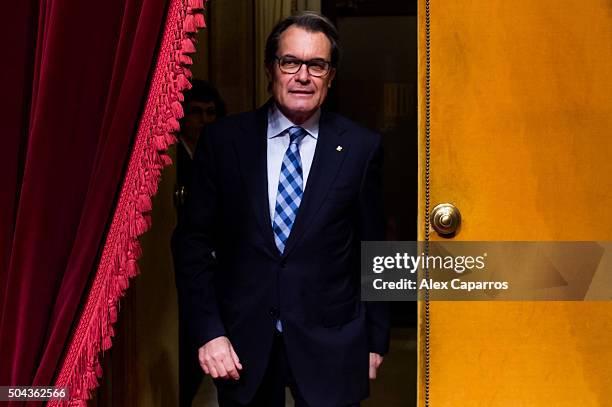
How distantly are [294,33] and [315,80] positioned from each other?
0.38 feet

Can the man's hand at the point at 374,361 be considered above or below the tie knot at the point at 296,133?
below

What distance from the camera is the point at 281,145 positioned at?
185cm

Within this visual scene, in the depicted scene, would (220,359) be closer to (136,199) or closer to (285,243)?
(285,243)

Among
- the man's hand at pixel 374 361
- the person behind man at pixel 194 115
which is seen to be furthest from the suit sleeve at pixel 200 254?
the person behind man at pixel 194 115

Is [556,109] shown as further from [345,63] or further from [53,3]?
[345,63]

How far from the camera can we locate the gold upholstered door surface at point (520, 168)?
190 centimetres

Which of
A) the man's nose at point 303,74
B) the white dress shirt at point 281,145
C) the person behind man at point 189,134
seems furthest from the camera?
the person behind man at point 189,134

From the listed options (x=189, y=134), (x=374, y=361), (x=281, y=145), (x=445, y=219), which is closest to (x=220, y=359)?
(x=374, y=361)

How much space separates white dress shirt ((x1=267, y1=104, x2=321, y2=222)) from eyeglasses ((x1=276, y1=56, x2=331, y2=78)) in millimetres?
127

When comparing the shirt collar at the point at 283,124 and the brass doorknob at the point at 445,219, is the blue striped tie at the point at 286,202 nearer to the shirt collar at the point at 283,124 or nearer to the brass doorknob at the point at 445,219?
the shirt collar at the point at 283,124

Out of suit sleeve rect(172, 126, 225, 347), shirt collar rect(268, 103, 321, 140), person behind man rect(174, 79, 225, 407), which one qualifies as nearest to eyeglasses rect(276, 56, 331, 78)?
shirt collar rect(268, 103, 321, 140)

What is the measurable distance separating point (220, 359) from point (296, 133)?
54cm

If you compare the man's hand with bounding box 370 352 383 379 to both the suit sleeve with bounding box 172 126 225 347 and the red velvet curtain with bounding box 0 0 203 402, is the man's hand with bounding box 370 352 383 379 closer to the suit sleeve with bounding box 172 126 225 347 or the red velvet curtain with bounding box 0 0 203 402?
the suit sleeve with bounding box 172 126 225 347

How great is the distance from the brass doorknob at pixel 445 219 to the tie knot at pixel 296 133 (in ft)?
1.22
